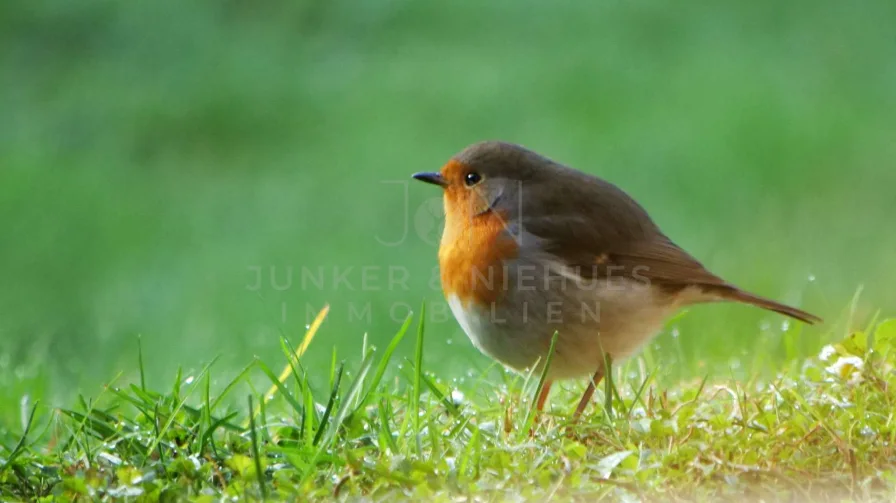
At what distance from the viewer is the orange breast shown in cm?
366

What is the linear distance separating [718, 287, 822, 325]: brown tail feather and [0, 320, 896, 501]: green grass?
1.05ft

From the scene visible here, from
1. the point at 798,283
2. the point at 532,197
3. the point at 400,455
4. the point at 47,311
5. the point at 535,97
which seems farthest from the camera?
the point at 535,97

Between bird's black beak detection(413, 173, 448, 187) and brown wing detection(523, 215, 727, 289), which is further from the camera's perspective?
bird's black beak detection(413, 173, 448, 187)

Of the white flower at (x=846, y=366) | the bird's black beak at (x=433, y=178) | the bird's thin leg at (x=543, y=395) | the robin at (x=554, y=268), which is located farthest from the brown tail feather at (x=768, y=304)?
the bird's black beak at (x=433, y=178)

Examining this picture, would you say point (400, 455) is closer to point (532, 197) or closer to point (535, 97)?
point (532, 197)

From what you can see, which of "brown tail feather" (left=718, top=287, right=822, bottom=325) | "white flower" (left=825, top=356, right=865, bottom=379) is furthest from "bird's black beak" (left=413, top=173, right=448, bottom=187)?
"white flower" (left=825, top=356, right=865, bottom=379)

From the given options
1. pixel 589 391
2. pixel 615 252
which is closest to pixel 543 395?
pixel 589 391

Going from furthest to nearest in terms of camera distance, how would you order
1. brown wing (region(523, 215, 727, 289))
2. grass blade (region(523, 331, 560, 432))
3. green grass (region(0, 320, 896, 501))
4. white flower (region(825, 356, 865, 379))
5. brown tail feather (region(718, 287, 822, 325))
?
1. brown tail feather (region(718, 287, 822, 325))
2. brown wing (region(523, 215, 727, 289))
3. white flower (region(825, 356, 865, 379))
4. grass blade (region(523, 331, 560, 432))
5. green grass (region(0, 320, 896, 501))

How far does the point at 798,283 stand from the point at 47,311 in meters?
4.11

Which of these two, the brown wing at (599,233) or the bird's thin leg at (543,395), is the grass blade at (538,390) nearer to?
the bird's thin leg at (543,395)

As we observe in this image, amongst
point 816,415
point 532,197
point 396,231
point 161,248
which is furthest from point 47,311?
point 816,415

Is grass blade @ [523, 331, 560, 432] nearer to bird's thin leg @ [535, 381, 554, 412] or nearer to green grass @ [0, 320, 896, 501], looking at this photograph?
green grass @ [0, 320, 896, 501]

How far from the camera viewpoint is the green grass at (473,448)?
111 inches

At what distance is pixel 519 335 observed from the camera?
362 cm
